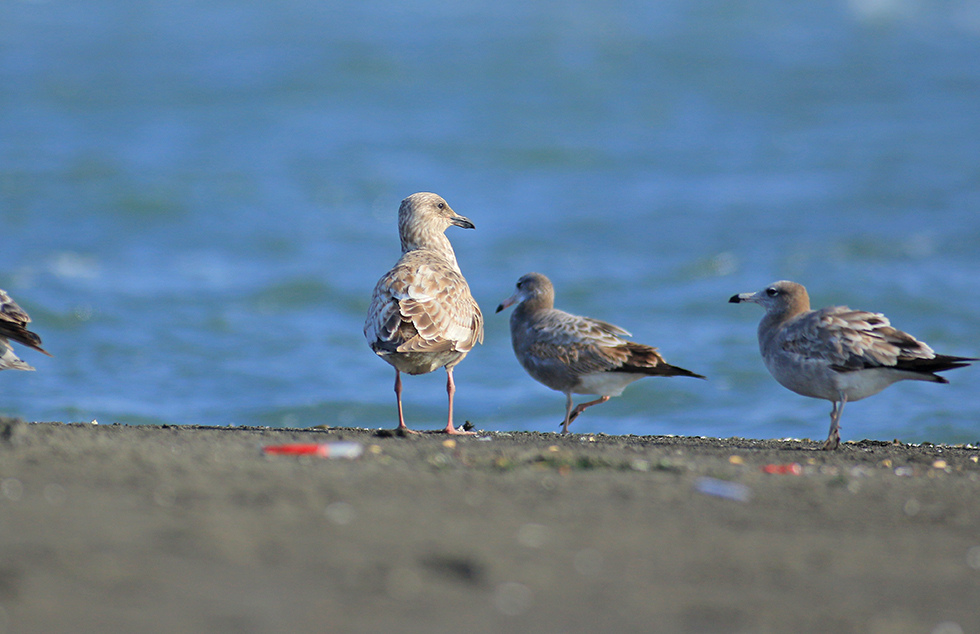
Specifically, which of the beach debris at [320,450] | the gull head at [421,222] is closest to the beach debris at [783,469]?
the beach debris at [320,450]

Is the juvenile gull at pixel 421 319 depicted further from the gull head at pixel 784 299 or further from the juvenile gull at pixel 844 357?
the juvenile gull at pixel 844 357

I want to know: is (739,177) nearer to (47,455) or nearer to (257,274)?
(257,274)

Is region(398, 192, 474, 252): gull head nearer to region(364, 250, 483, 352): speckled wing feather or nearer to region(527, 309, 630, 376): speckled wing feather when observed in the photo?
region(364, 250, 483, 352): speckled wing feather

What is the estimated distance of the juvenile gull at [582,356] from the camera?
291 inches

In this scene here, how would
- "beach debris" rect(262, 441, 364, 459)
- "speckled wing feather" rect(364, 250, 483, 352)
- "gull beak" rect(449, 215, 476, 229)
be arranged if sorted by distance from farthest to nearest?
1. "gull beak" rect(449, 215, 476, 229)
2. "speckled wing feather" rect(364, 250, 483, 352)
3. "beach debris" rect(262, 441, 364, 459)

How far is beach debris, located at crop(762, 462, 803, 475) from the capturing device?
5.49 m

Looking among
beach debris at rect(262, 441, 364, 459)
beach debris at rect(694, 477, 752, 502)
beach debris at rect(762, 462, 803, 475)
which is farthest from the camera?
beach debris at rect(762, 462, 803, 475)

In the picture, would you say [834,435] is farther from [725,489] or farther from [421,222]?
[421,222]

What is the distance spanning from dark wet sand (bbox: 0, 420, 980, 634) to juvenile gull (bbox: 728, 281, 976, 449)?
147 cm

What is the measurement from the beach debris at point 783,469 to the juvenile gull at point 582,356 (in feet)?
4.78

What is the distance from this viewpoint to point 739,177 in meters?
20.1

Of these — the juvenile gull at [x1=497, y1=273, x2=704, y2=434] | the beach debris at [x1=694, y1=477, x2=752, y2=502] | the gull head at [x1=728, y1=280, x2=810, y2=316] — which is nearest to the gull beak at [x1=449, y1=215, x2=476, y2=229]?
the juvenile gull at [x1=497, y1=273, x2=704, y2=434]

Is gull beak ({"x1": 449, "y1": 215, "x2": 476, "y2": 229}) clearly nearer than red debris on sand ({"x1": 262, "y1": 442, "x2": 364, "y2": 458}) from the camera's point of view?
No

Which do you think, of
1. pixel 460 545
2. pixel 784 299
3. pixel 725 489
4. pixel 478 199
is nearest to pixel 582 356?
pixel 784 299
